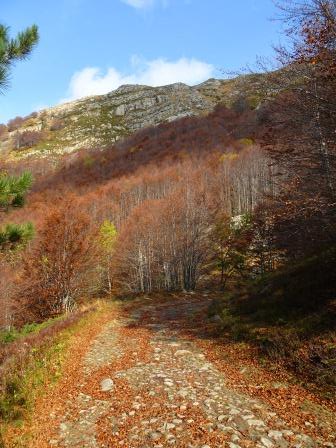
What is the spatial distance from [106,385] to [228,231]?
97.3ft

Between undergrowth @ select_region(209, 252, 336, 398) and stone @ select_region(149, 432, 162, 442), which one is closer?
stone @ select_region(149, 432, 162, 442)

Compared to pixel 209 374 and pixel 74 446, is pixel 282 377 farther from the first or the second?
pixel 74 446

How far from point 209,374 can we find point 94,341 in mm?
5948

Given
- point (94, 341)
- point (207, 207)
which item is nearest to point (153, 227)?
point (207, 207)

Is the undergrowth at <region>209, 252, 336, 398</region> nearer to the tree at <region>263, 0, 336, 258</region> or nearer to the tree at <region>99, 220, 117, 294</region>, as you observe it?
the tree at <region>263, 0, 336, 258</region>

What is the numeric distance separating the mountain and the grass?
14065cm

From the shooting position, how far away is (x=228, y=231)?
3709 centimetres

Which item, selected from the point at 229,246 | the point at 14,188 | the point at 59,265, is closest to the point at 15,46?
the point at 14,188

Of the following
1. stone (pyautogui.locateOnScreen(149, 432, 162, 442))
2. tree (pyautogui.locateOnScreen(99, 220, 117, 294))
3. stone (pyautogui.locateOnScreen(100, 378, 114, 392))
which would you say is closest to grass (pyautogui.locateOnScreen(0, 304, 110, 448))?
stone (pyautogui.locateOnScreen(100, 378, 114, 392))

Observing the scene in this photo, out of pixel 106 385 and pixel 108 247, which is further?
pixel 108 247

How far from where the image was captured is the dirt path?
595 cm

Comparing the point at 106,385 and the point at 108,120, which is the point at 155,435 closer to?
the point at 106,385

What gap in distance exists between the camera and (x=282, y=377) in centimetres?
811

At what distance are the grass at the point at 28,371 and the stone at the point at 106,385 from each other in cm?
132
